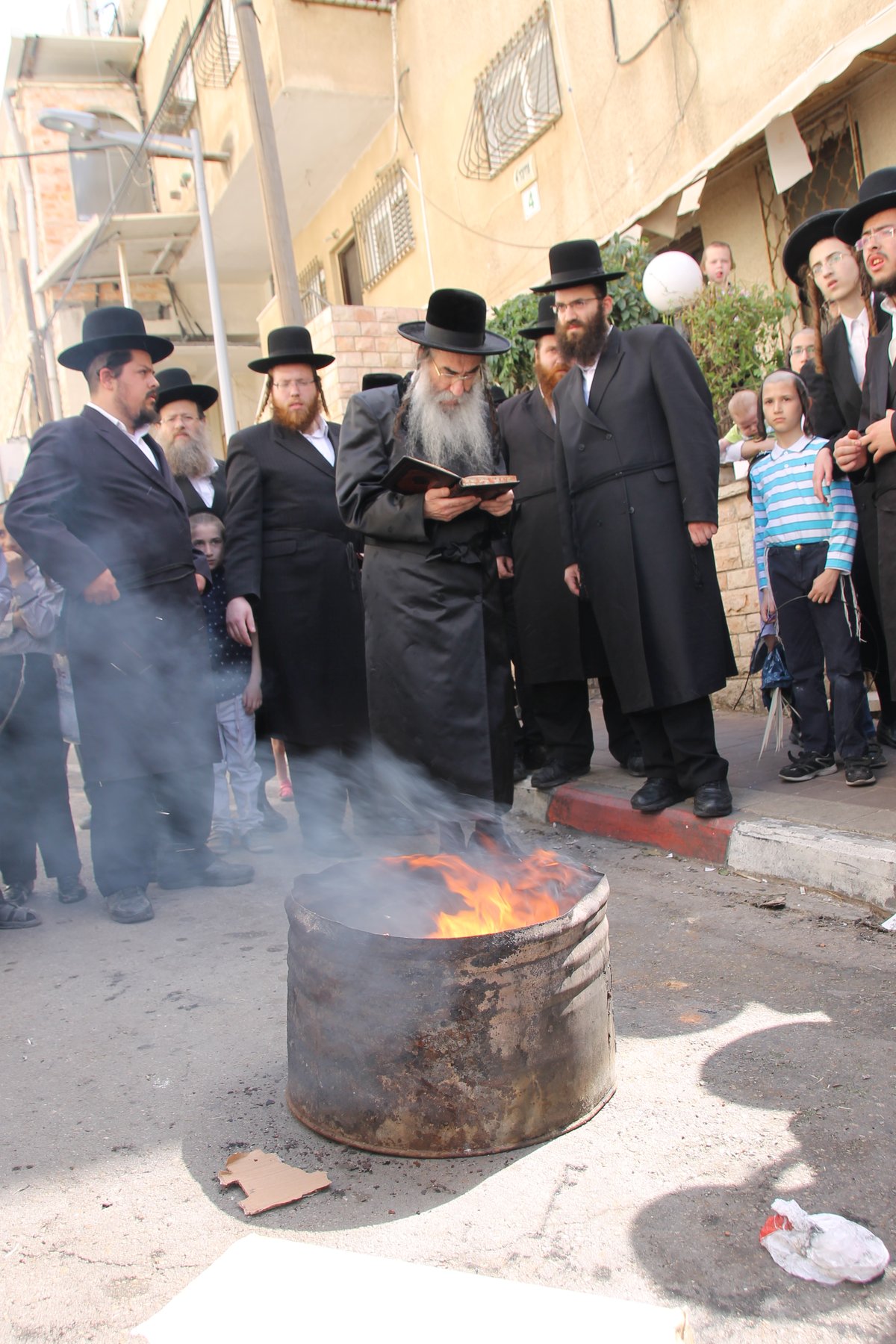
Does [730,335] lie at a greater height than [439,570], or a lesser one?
greater

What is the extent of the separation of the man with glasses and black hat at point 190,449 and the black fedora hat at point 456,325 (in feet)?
7.74

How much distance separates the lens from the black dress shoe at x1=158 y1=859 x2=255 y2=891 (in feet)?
16.3

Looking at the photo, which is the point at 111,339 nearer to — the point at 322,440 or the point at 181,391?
the point at 322,440

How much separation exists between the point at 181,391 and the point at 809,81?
16.6ft

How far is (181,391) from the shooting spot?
20.2 feet

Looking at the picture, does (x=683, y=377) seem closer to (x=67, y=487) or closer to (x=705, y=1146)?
(x=67, y=487)

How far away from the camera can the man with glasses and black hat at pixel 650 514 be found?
462 cm

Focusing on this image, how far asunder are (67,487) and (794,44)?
7.10 meters

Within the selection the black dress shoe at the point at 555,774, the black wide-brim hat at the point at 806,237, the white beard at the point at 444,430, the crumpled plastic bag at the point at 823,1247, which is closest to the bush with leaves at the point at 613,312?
the black wide-brim hat at the point at 806,237

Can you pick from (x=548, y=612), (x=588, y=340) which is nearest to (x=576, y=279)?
(x=588, y=340)

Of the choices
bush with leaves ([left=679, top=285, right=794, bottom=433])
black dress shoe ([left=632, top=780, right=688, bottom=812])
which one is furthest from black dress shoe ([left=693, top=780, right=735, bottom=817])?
bush with leaves ([left=679, top=285, right=794, bottom=433])

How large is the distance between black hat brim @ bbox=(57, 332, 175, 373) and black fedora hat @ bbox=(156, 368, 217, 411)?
1.13m

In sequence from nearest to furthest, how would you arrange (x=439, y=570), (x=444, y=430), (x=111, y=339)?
(x=439, y=570) → (x=444, y=430) → (x=111, y=339)

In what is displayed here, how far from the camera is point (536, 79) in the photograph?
38.6 ft
